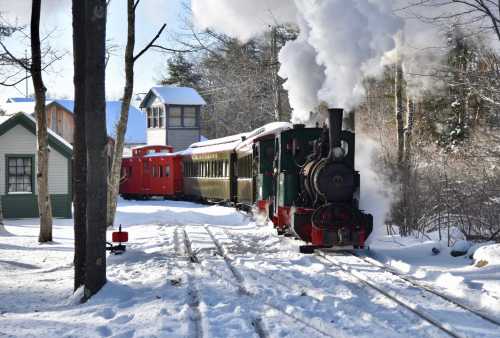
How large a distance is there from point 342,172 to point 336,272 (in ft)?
7.98

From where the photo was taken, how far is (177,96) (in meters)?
42.6

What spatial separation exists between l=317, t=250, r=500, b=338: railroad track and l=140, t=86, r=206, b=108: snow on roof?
3329 centimetres

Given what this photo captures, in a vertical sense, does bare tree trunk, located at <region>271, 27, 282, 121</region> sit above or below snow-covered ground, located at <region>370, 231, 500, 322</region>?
above

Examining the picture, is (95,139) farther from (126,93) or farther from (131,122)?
(131,122)

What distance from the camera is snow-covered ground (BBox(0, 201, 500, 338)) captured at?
6.40m

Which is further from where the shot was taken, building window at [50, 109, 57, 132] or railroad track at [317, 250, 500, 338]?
building window at [50, 109, 57, 132]

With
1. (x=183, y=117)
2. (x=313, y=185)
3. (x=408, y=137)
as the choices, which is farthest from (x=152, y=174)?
(x=313, y=185)

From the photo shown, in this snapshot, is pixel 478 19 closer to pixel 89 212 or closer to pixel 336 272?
pixel 336 272

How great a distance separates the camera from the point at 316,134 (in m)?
12.8

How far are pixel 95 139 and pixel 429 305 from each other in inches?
195

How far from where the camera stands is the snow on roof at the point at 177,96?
42031 mm

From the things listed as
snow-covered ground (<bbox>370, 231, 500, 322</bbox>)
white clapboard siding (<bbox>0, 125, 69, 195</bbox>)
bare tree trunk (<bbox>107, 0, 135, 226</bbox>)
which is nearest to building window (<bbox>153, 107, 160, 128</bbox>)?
white clapboard siding (<bbox>0, 125, 69, 195</bbox>)

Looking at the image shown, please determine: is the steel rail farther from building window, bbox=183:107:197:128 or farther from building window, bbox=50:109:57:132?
building window, bbox=50:109:57:132

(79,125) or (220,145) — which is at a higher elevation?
(220,145)
